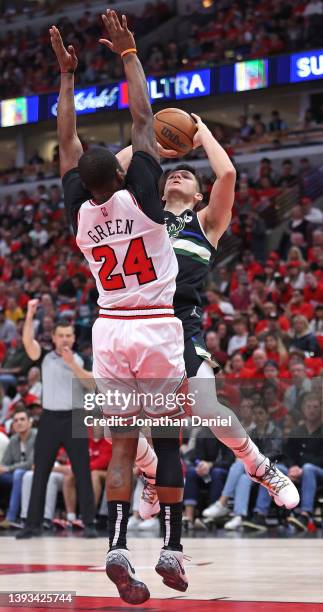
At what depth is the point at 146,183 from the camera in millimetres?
4934

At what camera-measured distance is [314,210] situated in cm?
1859

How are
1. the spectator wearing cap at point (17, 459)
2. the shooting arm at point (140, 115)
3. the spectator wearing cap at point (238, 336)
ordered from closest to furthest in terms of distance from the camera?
the shooting arm at point (140, 115), the spectator wearing cap at point (17, 459), the spectator wearing cap at point (238, 336)

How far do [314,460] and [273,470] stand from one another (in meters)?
4.72

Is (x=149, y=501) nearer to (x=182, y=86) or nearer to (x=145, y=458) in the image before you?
(x=145, y=458)

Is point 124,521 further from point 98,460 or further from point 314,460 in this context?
point 98,460

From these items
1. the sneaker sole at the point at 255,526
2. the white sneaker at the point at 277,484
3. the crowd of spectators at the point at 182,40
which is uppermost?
the crowd of spectators at the point at 182,40

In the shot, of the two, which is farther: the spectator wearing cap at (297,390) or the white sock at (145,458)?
the spectator wearing cap at (297,390)

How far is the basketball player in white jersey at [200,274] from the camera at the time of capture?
6.00 metres

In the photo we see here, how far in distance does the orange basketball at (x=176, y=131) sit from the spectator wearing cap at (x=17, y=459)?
6959 millimetres

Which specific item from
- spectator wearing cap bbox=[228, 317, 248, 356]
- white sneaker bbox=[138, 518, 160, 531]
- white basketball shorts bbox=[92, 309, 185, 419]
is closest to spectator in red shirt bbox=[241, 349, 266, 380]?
spectator wearing cap bbox=[228, 317, 248, 356]

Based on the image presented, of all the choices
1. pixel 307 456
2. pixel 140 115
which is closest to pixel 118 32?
pixel 140 115

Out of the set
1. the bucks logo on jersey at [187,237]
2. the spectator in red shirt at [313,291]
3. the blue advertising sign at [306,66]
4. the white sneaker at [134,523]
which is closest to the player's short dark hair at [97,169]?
the bucks logo on jersey at [187,237]

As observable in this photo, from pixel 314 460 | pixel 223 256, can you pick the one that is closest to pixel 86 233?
pixel 314 460

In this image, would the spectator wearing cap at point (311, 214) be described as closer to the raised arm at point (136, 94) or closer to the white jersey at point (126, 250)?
the raised arm at point (136, 94)
